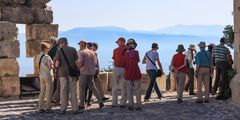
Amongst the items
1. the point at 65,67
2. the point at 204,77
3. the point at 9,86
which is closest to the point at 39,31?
the point at 9,86

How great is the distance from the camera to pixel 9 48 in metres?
17.0

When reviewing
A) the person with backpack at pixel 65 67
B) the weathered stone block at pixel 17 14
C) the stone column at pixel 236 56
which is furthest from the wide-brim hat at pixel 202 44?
the weathered stone block at pixel 17 14

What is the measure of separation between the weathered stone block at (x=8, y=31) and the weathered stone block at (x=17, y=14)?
0.77 metres

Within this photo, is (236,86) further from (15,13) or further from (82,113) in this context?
(15,13)

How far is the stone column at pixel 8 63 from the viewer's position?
16.9 meters

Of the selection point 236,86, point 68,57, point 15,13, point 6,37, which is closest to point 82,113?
point 68,57

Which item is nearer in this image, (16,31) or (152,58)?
(152,58)

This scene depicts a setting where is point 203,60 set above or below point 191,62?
above

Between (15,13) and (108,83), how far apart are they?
3.98 m

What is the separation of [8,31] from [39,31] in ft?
5.59

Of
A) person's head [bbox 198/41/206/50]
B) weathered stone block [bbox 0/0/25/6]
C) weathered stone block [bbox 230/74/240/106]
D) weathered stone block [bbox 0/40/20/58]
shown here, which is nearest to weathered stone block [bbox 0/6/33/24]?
weathered stone block [bbox 0/0/25/6]

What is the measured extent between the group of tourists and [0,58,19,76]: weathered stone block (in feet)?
10.7

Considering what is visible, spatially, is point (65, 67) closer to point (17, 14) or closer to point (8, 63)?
point (8, 63)

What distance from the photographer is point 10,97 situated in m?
16.8
